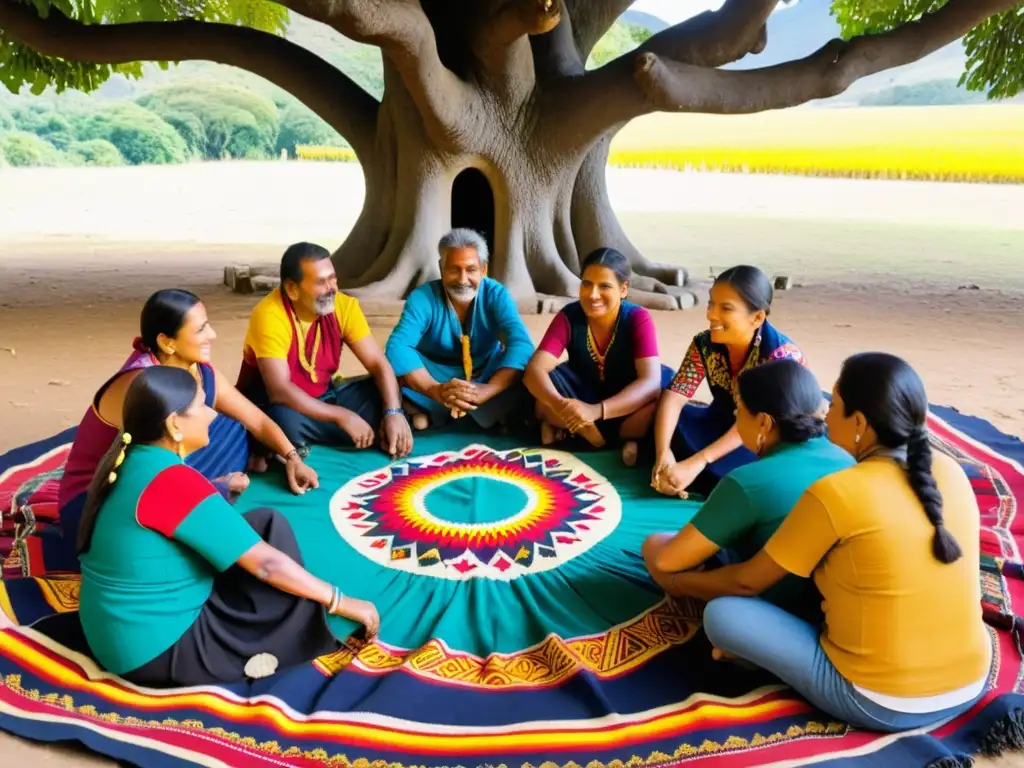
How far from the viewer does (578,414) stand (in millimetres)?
3691

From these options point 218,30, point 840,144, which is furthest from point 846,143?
point 218,30

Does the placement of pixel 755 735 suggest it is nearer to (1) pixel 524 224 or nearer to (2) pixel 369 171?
Answer: (1) pixel 524 224

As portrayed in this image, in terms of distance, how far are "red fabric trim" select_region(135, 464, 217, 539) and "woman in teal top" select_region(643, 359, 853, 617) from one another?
1322 millimetres

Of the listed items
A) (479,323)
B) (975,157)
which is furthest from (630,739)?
(975,157)

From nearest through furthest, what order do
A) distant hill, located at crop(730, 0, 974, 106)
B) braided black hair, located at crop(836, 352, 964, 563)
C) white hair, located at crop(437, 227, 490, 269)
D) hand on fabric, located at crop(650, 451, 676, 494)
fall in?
braided black hair, located at crop(836, 352, 964, 563), hand on fabric, located at crop(650, 451, 676, 494), white hair, located at crop(437, 227, 490, 269), distant hill, located at crop(730, 0, 974, 106)

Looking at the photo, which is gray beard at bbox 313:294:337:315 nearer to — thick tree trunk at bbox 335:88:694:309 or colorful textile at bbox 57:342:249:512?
colorful textile at bbox 57:342:249:512

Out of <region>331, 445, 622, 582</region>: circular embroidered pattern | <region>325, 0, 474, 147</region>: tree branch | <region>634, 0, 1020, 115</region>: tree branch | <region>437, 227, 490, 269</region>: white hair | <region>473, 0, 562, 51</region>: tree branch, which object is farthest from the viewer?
<region>634, 0, 1020, 115</region>: tree branch

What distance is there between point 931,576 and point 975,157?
23.5 metres

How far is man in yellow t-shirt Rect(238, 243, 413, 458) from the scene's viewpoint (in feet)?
11.9

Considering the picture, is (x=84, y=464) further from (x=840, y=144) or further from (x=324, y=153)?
(x=324, y=153)

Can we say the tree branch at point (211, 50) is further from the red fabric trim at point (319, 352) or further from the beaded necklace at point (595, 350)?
the beaded necklace at point (595, 350)

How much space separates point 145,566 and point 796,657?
1611mm

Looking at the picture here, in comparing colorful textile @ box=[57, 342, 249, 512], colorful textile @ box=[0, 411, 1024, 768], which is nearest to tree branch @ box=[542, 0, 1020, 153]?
colorful textile @ box=[0, 411, 1024, 768]

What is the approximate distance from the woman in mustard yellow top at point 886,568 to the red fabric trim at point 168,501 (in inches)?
55.5
